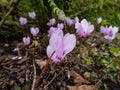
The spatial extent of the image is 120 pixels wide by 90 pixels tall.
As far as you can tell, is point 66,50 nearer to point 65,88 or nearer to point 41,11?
point 65,88

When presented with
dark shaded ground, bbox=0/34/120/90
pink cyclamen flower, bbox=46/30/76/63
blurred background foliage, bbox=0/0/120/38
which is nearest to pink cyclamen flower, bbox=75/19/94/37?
dark shaded ground, bbox=0/34/120/90

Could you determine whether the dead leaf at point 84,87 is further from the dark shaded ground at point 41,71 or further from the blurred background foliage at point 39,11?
the blurred background foliage at point 39,11

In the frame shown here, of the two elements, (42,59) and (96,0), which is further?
(96,0)

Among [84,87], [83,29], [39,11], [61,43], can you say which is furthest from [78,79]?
[61,43]

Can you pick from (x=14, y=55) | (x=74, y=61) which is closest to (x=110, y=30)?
(x=74, y=61)

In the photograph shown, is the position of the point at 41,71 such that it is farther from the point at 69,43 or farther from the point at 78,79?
the point at 69,43

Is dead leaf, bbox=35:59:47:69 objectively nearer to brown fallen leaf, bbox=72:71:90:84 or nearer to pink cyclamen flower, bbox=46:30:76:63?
brown fallen leaf, bbox=72:71:90:84

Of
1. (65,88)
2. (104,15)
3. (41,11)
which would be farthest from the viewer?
(104,15)

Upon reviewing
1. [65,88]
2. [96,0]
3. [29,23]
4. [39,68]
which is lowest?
[65,88]

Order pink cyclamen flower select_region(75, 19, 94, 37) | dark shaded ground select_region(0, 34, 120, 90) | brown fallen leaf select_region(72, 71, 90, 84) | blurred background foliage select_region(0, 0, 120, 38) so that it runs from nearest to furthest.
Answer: pink cyclamen flower select_region(75, 19, 94, 37) < dark shaded ground select_region(0, 34, 120, 90) < brown fallen leaf select_region(72, 71, 90, 84) < blurred background foliage select_region(0, 0, 120, 38)
